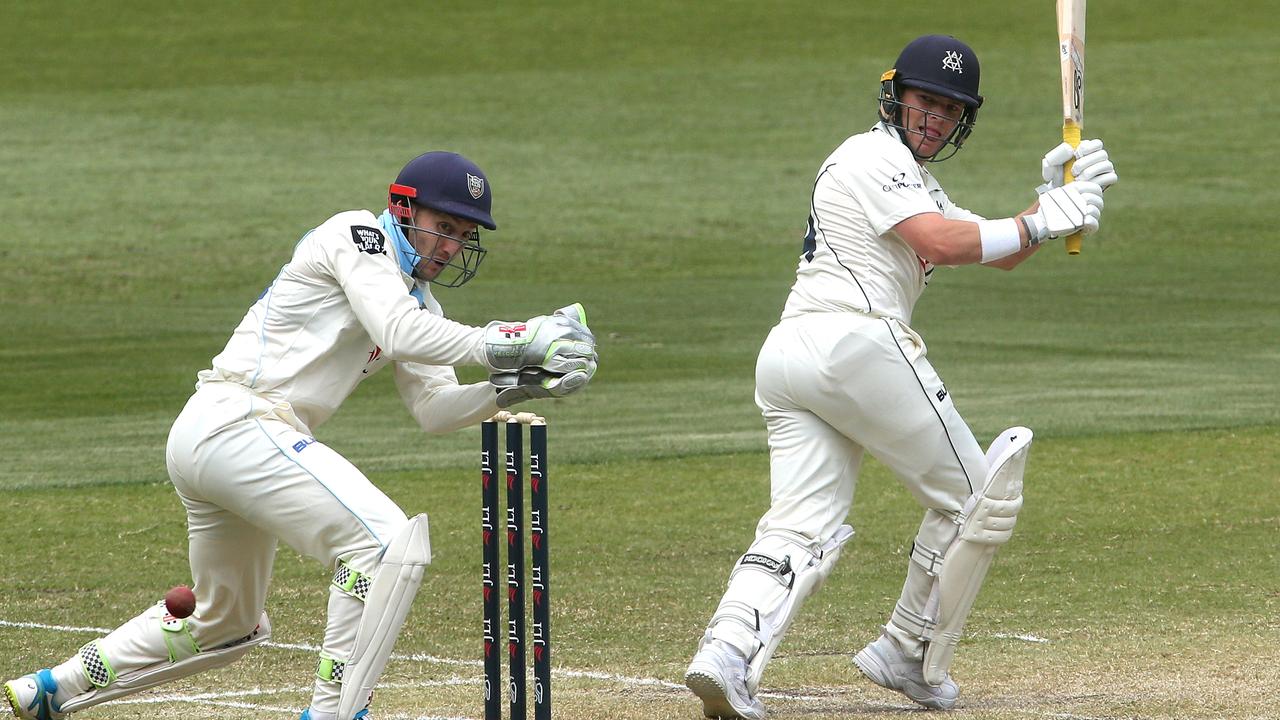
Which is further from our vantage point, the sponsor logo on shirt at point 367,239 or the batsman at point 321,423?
the sponsor logo on shirt at point 367,239

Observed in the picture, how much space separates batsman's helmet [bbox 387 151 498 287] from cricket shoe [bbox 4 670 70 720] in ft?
5.82

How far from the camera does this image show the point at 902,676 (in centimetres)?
665

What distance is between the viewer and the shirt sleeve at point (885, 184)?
6.46 m

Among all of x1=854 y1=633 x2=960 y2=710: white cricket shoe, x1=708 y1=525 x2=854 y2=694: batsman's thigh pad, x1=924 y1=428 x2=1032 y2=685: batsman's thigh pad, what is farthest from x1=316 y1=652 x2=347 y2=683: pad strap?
x1=924 y1=428 x2=1032 y2=685: batsman's thigh pad

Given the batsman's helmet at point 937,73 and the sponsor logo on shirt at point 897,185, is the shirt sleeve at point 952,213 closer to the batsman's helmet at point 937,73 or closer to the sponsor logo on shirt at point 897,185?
the batsman's helmet at point 937,73

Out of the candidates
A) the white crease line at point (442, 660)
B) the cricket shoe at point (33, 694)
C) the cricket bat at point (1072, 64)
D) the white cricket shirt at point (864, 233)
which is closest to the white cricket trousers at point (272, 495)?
the cricket shoe at point (33, 694)

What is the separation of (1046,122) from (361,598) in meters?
28.9

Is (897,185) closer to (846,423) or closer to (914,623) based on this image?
(846,423)

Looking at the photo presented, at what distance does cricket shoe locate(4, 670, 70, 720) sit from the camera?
6.38 m

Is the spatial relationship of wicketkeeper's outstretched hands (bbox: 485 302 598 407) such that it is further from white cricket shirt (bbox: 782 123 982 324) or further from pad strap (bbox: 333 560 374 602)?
white cricket shirt (bbox: 782 123 982 324)

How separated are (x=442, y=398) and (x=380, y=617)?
1.04 meters

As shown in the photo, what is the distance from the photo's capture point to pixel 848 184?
260 inches

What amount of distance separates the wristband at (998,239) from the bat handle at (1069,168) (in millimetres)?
258

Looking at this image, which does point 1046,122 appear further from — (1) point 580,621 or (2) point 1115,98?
(1) point 580,621
